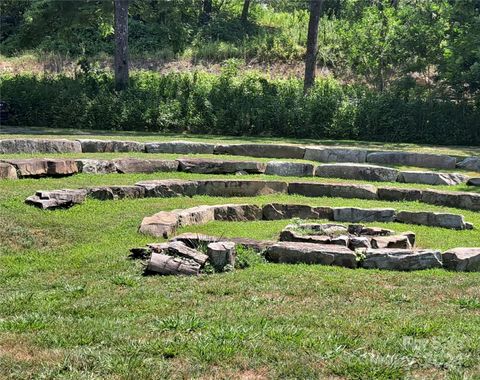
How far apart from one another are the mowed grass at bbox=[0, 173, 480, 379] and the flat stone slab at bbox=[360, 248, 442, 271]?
0.85 feet

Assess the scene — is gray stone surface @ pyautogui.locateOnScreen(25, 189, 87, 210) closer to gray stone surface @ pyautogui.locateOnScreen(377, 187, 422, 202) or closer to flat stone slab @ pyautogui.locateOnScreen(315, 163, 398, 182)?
gray stone surface @ pyautogui.locateOnScreen(377, 187, 422, 202)

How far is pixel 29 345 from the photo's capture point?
5348 mm

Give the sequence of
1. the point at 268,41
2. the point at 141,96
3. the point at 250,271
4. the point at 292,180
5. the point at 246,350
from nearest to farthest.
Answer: the point at 246,350
the point at 250,271
the point at 292,180
the point at 141,96
the point at 268,41

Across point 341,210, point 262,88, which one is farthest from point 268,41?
point 341,210

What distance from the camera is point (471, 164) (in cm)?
1692

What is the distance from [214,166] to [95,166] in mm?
2590

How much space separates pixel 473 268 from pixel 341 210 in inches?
134

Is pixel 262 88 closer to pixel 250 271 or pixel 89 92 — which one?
pixel 89 92

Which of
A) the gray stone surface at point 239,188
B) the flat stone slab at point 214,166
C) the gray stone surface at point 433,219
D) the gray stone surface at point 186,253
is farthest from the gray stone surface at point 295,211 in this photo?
the gray stone surface at point 186,253

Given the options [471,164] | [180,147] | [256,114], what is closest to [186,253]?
[180,147]

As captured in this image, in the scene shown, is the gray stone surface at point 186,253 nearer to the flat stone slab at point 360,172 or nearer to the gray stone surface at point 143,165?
the gray stone surface at point 143,165

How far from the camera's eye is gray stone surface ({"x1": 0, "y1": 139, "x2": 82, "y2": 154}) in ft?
Result: 49.0

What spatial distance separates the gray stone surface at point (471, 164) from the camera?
16.8m

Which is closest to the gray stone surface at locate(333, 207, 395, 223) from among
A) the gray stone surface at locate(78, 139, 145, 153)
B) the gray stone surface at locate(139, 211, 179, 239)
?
the gray stone surface at locate(139, 211, 179, 239)
